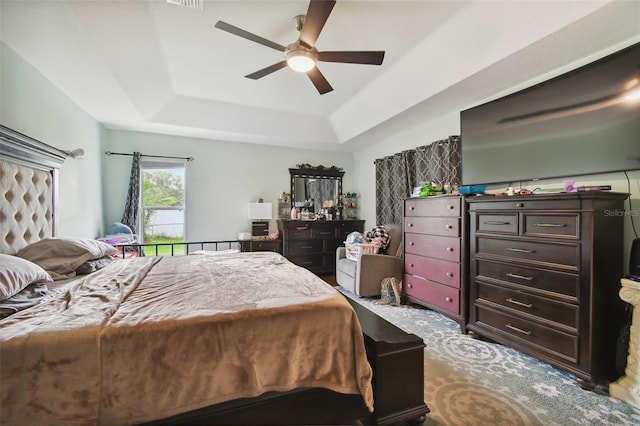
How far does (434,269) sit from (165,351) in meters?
2.66

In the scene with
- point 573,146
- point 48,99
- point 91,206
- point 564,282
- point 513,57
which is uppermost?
point 513,57

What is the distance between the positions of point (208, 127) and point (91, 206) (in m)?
1.92

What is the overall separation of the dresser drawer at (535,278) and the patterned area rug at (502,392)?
590 millimetres

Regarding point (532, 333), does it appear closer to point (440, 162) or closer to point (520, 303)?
point (520, 303)

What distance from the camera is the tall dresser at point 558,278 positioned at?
1758 mm

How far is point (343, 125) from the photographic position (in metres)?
4.54

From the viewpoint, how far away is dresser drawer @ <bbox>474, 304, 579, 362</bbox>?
1.83 m

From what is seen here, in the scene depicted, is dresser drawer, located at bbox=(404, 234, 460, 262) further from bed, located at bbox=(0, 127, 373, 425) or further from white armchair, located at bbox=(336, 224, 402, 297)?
bed, located at bbox=(0, 127, 373, 425)

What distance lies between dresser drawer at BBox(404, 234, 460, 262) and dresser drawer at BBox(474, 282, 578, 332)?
39 centimetres

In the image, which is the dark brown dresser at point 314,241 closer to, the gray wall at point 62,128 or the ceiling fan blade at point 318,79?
the ceiling fan blade at point 318,79

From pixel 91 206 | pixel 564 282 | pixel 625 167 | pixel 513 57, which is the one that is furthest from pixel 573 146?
pixel 91 206

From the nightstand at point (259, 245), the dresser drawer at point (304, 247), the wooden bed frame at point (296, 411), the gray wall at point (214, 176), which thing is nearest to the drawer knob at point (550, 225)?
the wooden bed frame at point (296, 411)

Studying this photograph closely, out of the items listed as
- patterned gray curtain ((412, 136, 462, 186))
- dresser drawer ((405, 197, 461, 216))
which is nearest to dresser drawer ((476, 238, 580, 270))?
dresser drawer ((405, 197, 461, 216))

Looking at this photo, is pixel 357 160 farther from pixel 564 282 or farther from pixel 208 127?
pixel 564 282
